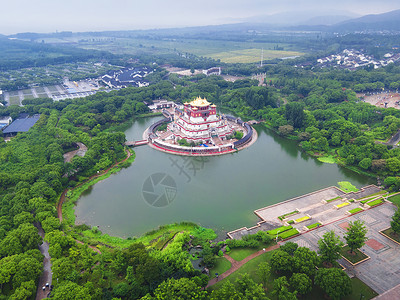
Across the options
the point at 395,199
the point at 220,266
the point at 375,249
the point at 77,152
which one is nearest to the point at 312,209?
the point at 375,249

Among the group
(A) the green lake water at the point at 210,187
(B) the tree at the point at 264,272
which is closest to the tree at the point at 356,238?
(B) the tree at the point at 264,272

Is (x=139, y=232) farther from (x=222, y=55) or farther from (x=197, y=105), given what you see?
(x=222, y=55)

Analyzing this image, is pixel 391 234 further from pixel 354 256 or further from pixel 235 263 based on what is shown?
pixel 235 263

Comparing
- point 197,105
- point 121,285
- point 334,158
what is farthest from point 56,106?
point 334,158

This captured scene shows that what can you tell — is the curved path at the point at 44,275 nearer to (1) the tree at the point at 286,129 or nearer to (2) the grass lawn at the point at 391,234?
(2) the grass lawn at the point at 391,234

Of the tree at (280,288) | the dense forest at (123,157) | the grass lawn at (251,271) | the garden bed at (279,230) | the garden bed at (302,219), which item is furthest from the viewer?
the garden bed at (302,219)
